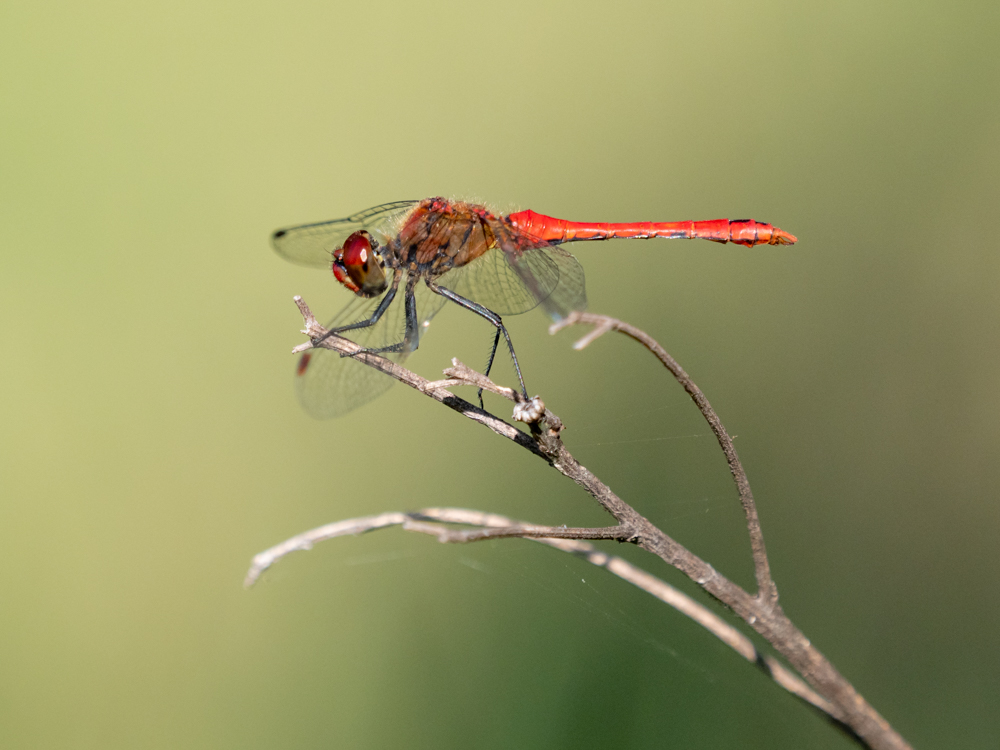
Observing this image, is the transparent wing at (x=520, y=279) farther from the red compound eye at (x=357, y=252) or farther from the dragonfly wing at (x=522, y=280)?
the red compound eye at (x=357, y=252)

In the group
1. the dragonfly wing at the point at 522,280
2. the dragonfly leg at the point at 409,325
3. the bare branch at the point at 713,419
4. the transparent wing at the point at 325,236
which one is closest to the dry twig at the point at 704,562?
the bare branch at the point at 713,419

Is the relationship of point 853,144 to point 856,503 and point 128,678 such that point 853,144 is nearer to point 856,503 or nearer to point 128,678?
point 856,503

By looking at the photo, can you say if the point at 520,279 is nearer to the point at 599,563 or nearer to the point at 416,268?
the point at 416,268

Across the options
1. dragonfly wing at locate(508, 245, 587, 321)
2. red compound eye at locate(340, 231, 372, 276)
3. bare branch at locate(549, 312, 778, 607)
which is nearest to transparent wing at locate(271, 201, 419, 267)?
red compound eye at locate(340, 231, 372, 276)

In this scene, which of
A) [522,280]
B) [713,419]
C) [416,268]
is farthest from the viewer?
[416,268]

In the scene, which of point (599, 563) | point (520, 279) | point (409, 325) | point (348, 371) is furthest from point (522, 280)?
point (599, 563)

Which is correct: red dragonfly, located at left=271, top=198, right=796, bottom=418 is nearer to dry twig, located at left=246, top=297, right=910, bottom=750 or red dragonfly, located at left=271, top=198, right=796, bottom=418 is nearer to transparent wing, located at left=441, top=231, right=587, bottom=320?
transparent wing, located at left=441, top=231, right=587, bottom=320
